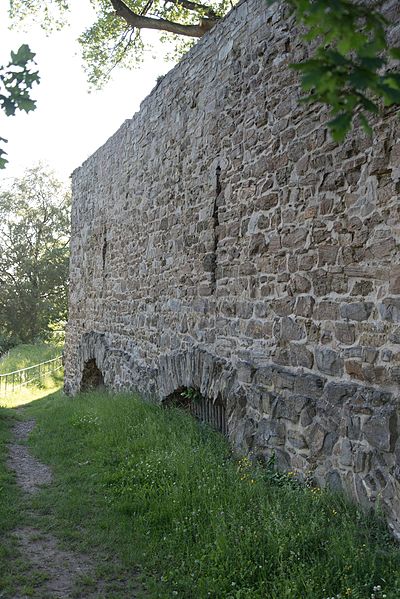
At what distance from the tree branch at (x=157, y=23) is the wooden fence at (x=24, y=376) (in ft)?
31.6

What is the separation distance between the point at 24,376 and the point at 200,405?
11.5m

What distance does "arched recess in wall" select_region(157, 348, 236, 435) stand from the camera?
614 cm

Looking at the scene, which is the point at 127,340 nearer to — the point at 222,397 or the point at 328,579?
the point at 222,397

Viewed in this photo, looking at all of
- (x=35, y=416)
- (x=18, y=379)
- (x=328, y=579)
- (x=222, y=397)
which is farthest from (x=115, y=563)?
(x=18, y=379)

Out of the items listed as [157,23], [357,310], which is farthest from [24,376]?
[357,310]

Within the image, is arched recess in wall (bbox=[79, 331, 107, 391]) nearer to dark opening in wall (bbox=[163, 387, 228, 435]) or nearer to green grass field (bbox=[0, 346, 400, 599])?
dark opening in wall (bbox=[163, 387, 228, 435])

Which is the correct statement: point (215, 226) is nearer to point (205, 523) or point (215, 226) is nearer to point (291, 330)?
point (291, 330)

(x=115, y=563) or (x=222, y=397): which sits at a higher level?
(x=222, y=397)

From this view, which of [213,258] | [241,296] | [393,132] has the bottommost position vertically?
[241,296]

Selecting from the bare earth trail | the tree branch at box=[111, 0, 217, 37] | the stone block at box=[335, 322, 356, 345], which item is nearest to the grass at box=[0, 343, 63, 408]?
the bare earth trail

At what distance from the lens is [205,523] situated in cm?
425

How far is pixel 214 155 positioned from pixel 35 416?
6.72 m

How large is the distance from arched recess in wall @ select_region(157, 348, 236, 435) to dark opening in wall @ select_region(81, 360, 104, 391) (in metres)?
4.75

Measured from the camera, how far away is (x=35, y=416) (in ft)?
36.5
